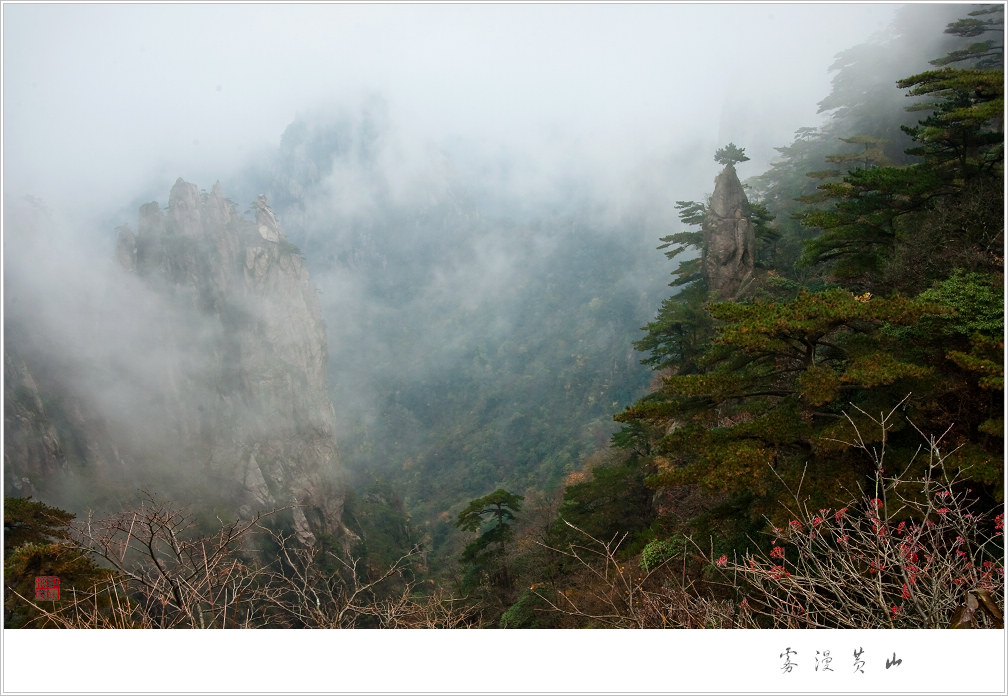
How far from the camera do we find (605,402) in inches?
1655

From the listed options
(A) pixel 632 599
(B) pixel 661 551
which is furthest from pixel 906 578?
(B) pixel 661 551

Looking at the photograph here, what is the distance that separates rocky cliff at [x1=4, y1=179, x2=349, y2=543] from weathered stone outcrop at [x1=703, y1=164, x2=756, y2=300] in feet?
77.1

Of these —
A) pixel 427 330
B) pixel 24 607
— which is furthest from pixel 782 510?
pixel 427 330

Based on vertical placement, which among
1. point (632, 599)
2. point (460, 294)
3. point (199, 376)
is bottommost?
point (460, 294)

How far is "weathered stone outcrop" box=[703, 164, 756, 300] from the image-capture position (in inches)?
496

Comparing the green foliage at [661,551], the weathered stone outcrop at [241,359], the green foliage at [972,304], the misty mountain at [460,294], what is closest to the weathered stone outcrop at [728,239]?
the green foliage at [661,551]

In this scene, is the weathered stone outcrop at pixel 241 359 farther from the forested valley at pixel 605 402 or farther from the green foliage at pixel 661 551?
the green foliage at pixel 661 551

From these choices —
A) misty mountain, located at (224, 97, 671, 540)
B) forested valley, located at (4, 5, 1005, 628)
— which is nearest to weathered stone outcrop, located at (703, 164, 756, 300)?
forested valley, located at (4, 5, 1005, 628)

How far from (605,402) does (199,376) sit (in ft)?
92.6

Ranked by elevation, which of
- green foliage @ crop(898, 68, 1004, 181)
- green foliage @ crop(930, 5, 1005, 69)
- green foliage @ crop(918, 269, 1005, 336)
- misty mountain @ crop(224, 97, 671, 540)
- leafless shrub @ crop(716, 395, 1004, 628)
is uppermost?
→ green foliage @ crop(930, 5, 1005, 69)

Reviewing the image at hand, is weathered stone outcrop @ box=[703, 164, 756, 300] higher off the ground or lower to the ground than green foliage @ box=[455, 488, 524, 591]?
higher

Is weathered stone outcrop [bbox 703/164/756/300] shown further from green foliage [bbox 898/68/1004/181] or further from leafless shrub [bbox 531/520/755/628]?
leafless shrub [bbox 531/520/755/628]

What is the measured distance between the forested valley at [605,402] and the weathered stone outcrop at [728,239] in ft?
0.19

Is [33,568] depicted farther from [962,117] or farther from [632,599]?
[962,117]
